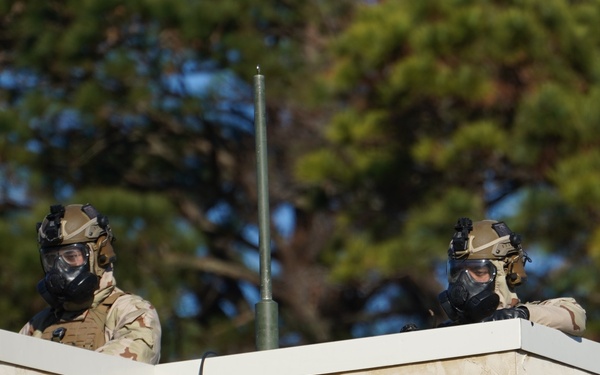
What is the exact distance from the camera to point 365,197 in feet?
55.6

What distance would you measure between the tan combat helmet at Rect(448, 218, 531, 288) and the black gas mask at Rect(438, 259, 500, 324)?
5 cm

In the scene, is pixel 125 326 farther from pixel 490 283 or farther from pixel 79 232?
pixel 490 283

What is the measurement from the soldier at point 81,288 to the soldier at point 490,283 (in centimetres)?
130

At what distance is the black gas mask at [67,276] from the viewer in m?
7.84

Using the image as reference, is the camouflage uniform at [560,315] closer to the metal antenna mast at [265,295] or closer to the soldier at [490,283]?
the soldier at [490,283]

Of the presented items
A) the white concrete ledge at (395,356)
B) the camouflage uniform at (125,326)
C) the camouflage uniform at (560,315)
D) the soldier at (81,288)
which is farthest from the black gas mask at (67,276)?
the camouflage uniform at (560,315)

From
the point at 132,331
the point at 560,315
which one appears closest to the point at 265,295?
the point at 132,331

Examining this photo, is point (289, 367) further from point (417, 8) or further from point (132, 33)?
point (132, 33)

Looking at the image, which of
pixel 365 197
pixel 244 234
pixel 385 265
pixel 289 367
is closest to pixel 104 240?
pixel 289 367

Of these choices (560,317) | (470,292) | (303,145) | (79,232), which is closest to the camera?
(560,317)

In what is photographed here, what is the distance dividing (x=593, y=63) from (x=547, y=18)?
22.5 inches

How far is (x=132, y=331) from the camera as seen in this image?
7590mm

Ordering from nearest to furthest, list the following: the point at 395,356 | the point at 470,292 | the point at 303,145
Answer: the point at 395,356 < the point at 470,292 < the point at 303,145

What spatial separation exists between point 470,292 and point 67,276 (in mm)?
1764
